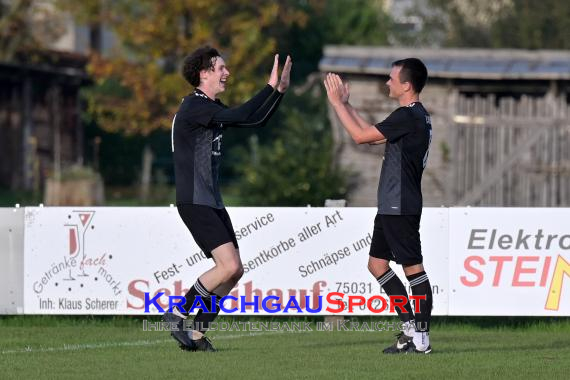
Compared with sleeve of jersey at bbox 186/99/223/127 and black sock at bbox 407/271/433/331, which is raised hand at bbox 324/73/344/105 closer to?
sleeve of jersey at bbox 186/99/223/127

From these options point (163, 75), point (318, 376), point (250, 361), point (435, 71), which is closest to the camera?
point (318, 376)

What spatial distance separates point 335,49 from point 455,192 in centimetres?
348

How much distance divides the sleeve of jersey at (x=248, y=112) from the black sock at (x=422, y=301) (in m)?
1.65

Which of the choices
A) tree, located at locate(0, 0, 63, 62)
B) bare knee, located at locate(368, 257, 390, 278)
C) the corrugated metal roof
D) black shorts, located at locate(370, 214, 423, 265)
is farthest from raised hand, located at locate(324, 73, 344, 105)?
tree, located at locate(0, 0, 63, 62)

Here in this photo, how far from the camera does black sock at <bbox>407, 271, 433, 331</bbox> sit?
33.0ft

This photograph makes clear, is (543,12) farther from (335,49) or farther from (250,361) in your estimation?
(250,361)

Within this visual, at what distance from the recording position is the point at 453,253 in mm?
12656

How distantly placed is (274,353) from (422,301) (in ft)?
3.71

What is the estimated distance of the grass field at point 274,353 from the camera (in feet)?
30.1

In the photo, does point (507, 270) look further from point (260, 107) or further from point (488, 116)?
point (488, 116)

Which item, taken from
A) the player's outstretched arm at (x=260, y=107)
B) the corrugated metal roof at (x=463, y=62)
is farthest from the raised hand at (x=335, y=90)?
the corrugated metal roof at (x=463, y=62)

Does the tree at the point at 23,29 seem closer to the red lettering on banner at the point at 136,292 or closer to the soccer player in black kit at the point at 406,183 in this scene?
the red lettering on banner at the point at 136,292

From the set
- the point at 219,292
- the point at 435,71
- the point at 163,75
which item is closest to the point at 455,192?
the point at 435,71

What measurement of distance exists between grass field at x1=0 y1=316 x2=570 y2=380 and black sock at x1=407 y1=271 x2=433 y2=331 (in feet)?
0.86
